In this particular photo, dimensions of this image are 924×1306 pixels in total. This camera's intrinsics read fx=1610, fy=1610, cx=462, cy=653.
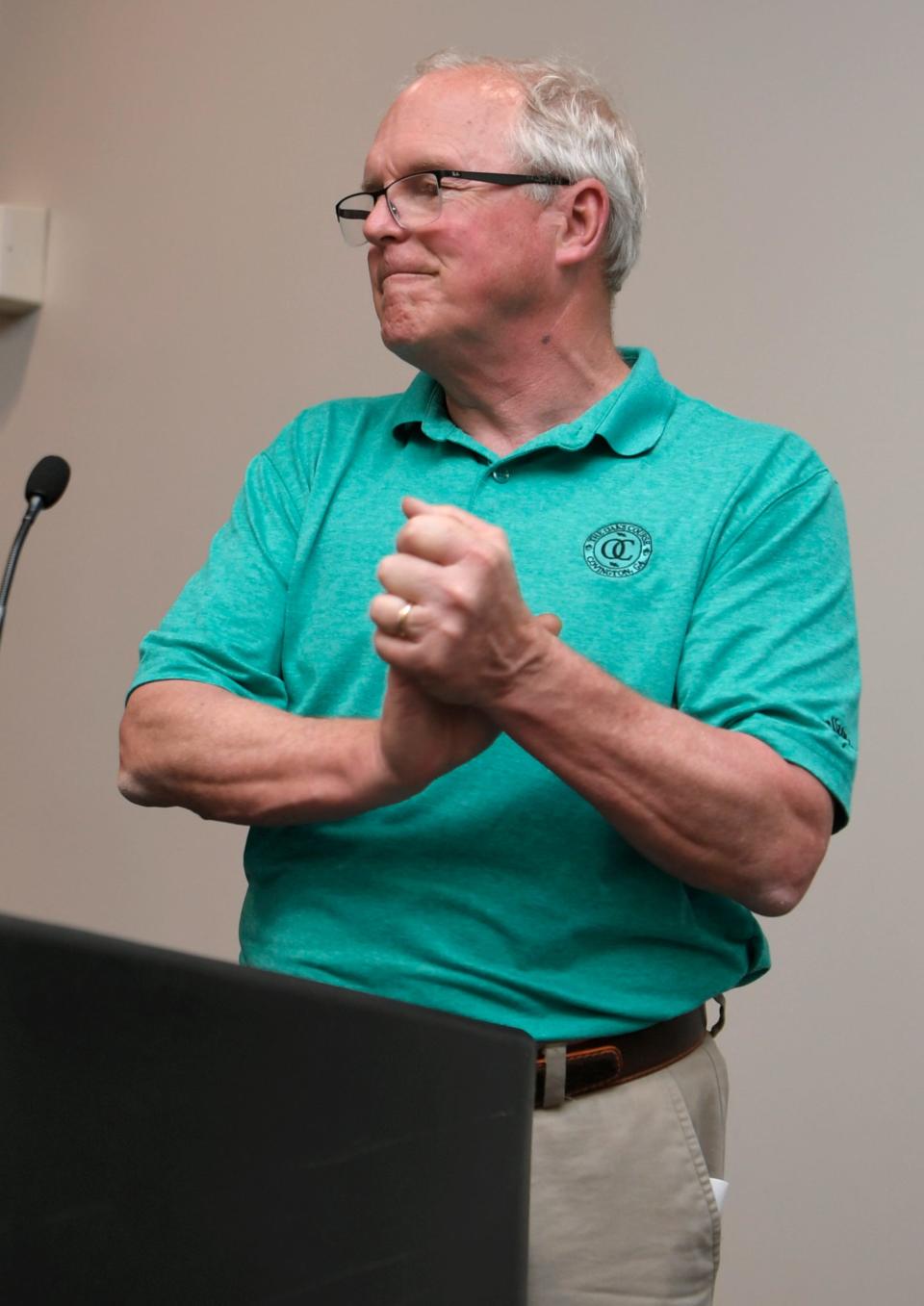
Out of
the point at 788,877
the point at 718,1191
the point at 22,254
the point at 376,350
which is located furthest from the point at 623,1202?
the point at 22,254

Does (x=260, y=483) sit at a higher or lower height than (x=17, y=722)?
higher

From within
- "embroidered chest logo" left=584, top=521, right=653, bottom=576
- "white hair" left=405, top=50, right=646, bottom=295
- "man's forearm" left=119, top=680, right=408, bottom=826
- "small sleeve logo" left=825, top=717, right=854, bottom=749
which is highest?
"white hair" left=405, top=50, right=646, bottom=295

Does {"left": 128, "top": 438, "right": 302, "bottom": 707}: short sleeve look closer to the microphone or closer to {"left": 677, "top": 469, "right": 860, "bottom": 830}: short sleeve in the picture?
the microphone

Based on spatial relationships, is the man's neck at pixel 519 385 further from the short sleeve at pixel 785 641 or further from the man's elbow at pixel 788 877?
the man's elbow at pixel 788 877

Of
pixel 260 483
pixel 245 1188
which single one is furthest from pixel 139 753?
pixel 245 1188

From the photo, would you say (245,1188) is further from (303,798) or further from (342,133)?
(342,133)

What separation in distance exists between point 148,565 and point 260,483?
1.81m

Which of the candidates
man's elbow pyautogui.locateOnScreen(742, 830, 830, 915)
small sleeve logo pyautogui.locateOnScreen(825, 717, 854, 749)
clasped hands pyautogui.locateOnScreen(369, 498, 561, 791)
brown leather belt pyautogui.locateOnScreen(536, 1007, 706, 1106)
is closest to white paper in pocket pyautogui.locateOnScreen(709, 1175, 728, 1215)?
brown leather belt pyautogui.locateOnScreen(536, 1007, 706, 1106)

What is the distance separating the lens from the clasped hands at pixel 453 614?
104 cm

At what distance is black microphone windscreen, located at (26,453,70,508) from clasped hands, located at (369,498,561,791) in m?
0.62

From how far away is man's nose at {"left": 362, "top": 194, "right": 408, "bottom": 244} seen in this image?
56.3 inches

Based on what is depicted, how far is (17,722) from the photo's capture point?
3506 millimetres

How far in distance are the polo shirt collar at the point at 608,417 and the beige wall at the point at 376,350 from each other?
753mm

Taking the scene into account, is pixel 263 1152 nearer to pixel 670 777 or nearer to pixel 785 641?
pixel 670 777
